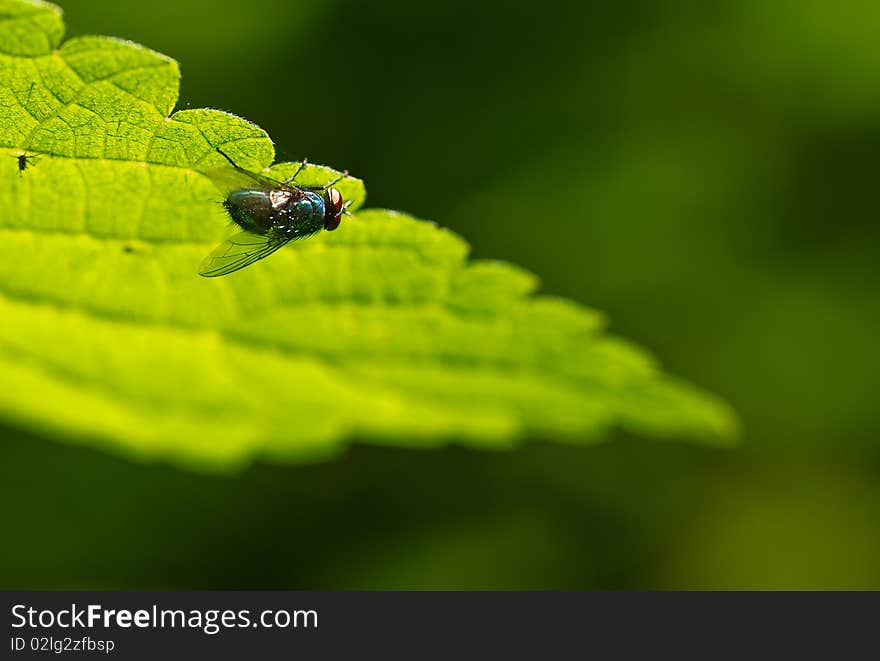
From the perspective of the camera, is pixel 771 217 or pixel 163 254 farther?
pixel 771 217

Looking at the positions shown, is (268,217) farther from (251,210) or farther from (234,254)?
(234,254)

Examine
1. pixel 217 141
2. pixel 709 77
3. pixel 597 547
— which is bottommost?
pixel 217 141

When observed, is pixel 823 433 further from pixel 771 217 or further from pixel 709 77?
pixel 709 77

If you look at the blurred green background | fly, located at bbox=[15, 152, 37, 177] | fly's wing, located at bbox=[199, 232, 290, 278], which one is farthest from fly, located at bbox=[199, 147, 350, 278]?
the blurred green background

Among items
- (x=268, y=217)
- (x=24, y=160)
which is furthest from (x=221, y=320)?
(x=268, y=217)

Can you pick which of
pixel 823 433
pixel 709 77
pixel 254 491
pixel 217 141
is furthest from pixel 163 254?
pixel 823 433

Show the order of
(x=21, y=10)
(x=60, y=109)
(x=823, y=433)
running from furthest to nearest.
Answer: (x=823, y=433), (x=60, y=109), (x=21, y=10)

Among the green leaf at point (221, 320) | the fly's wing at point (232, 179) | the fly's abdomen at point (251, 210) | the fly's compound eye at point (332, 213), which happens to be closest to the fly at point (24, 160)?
the green leaf at point (221, 320)

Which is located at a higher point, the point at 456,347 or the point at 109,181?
the point at 109,181

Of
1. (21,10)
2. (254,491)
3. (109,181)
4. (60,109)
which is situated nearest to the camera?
(21,10)
